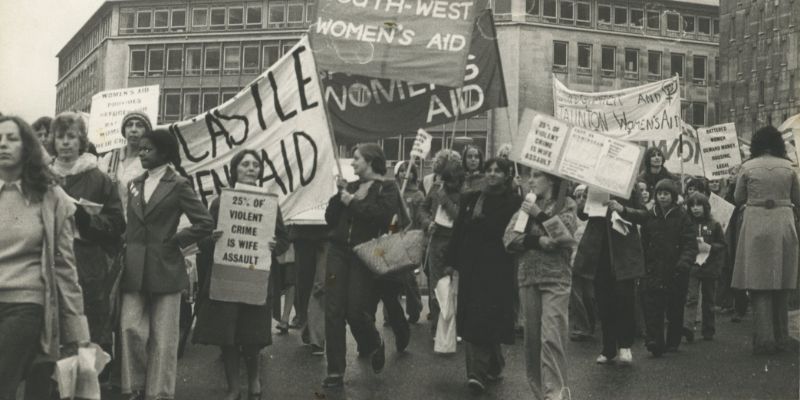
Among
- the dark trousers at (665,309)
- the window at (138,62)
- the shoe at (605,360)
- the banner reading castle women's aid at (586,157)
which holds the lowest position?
the shoe at (605,360)

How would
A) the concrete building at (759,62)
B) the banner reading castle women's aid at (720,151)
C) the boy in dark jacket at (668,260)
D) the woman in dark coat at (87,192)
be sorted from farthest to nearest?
the concrete building at (759,62) → the banner reading castle women's aid at (720,151) → the boy in dark jacket at (668,260) → the woman in dark coat at (87,192)

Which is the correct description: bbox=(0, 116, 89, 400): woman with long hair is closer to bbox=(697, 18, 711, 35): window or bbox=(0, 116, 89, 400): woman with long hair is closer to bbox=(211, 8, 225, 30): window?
bbox=(211, 8, 225, 30): window

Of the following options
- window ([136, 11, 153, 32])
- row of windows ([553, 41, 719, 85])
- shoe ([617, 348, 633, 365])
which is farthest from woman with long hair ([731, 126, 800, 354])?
window ([136, 11, 153, 32])

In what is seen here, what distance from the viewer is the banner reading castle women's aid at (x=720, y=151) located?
65.4 feet

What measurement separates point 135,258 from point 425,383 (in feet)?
9.99

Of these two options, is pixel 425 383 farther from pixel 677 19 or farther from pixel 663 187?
pixel 677 19

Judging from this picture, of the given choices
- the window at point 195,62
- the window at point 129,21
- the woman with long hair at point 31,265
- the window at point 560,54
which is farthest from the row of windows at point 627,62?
the woman with long hair at point 31,265

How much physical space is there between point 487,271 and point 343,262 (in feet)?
3.83

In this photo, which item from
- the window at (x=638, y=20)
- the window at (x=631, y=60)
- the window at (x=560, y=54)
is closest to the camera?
the window at (x=560, y=54)

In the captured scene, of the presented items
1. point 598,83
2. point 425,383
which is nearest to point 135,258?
point 425,383

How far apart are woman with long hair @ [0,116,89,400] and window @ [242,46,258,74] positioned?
247 ft

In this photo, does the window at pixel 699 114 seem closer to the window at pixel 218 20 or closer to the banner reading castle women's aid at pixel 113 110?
the window at pixel 218 20

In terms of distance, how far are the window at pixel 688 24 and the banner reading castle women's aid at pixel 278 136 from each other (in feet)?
247

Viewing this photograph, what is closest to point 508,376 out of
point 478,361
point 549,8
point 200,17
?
point 478,361
